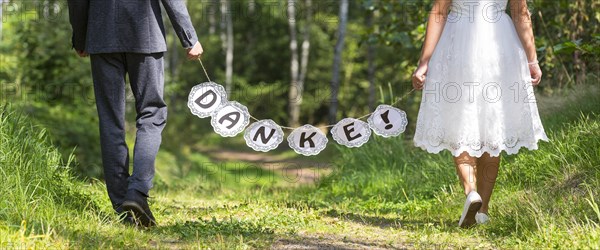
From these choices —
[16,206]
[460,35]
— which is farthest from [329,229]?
[16,206]

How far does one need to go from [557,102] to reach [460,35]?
8.98 feet

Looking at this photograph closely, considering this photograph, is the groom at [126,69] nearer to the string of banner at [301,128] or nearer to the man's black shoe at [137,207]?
the man's black shoe at [137,207]

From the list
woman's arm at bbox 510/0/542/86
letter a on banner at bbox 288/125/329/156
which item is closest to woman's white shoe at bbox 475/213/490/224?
woman's arm at bbox 510/0/542/86

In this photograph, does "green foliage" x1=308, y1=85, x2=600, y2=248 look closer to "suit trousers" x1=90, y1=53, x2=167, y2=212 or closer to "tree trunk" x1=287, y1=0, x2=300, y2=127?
"suit trousers" x1=90, y1=53, x2=167, y2=212

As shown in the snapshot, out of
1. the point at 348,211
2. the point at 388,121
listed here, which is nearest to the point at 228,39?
the point at 348,211

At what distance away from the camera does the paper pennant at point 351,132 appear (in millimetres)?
5020

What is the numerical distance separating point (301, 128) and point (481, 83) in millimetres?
1266

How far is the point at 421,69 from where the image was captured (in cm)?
436

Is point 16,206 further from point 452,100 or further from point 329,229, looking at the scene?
point 452,100

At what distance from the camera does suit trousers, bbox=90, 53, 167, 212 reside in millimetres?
4113

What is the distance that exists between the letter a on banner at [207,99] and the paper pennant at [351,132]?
776 millimetres

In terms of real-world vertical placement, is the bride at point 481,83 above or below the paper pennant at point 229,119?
above

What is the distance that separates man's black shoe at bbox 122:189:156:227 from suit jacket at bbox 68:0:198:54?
29.7 inches

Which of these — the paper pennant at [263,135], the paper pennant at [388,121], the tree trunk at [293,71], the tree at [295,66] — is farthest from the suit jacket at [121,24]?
the tree at [295,66]
